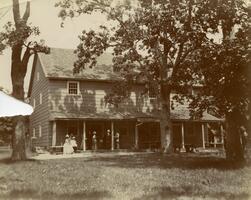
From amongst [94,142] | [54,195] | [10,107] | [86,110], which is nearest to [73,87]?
[86,110]

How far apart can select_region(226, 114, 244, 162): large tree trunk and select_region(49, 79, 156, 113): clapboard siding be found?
13.9m

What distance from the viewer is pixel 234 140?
15.2m

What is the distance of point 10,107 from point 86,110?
75.6 feet

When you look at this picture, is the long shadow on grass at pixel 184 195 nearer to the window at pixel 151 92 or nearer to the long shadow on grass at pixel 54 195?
the long shadow on grass at pixel 54 195

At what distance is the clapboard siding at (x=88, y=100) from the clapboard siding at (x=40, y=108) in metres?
0.84

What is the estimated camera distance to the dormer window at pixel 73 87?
2765 centimetres

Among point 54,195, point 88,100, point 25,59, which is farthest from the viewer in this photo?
point 88,100

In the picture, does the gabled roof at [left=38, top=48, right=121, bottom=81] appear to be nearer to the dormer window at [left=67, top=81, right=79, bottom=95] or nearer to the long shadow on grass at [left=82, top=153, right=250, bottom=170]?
the dormer window at [left=67, top=81, right=79, bottom=95]

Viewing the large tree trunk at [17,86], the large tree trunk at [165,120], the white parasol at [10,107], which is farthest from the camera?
the large tree trunk at [165,120]

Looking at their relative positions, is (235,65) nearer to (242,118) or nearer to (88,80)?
(242,118)

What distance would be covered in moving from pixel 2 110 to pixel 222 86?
8900 millimetres

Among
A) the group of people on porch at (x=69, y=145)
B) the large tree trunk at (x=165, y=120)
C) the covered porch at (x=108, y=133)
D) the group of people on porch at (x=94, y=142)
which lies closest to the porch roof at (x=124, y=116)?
the covered porch at (x=108, y=133)

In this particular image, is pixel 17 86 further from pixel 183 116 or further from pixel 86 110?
pixel 183 116

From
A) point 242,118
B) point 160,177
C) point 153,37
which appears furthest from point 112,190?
point 153,37
